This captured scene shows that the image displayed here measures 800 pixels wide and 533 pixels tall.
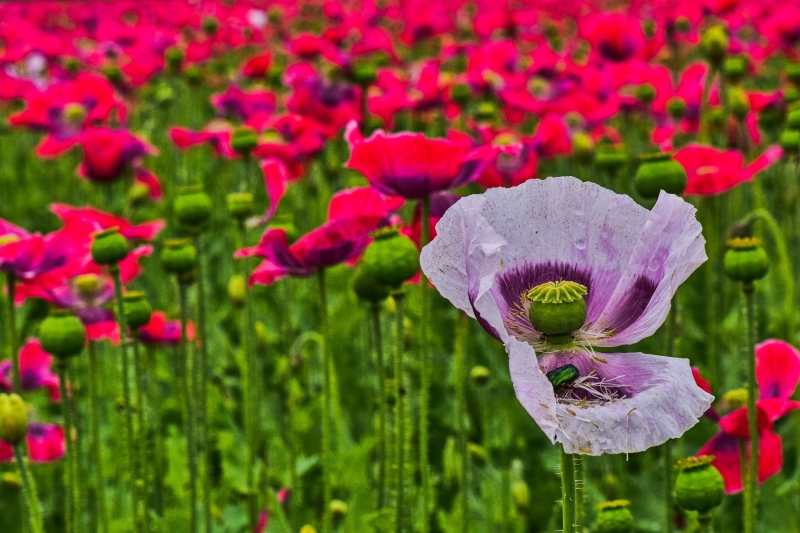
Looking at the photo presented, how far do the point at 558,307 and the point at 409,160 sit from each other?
628 millimetres

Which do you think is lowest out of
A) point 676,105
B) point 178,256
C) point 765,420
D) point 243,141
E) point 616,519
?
point 616,519

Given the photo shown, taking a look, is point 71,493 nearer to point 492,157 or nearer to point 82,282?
point 82,282

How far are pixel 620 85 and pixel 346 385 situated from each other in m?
1.43

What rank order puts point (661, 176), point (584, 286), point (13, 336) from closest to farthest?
1. point (584, 286)
2. point (661, 176)
3. point (13, 336)

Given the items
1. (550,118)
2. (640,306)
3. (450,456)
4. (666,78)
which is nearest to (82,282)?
(450,456)

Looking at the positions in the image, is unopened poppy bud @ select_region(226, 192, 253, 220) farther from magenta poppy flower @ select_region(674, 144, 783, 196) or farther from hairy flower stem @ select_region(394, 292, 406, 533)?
magenta poppy flower @ select_region(674, 144, 783, 196)

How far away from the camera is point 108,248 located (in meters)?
1.60

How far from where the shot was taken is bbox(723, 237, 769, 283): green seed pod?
4.65 ft

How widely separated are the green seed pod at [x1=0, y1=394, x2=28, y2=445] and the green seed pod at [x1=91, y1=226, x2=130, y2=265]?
34 centimetres

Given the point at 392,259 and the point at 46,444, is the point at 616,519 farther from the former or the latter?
the point at 46,444

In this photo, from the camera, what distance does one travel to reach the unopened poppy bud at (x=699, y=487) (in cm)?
119

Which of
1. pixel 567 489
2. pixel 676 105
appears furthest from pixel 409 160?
→ pixel 676 105

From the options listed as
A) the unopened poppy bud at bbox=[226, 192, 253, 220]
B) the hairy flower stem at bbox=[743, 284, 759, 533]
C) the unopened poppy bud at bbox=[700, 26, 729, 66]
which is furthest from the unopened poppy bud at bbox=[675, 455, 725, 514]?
the unopened poppy bud at bbox=[700, 26, 729, 66]

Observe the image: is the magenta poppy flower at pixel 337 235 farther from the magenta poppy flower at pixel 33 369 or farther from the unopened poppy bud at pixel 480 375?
the magenta poppy flower at pixel 33 369
